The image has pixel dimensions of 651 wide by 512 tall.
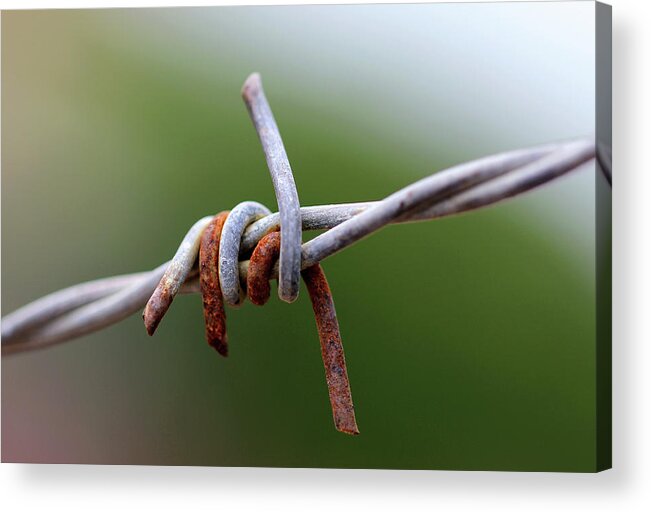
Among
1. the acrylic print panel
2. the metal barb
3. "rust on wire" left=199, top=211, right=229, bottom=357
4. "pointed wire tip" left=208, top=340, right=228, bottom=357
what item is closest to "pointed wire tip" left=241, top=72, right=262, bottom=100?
the metal barb

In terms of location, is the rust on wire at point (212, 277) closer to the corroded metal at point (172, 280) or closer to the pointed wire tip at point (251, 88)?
the corroded metal at point (172, 280)

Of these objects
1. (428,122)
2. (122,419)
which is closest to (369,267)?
(428,122)

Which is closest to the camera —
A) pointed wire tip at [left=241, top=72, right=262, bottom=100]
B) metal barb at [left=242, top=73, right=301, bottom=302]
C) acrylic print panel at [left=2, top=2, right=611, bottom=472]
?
metal barb at [left=242, top=73, right=301, bottom=302]

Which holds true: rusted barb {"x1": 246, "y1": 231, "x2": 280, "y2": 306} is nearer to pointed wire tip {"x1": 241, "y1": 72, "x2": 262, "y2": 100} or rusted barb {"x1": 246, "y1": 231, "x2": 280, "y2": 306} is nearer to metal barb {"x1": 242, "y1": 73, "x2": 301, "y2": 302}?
metal barb {"x1": 242, "y1": 73, "x2": 301, "y2": 302}

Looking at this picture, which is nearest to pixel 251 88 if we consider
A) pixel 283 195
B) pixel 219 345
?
pixel 283 195

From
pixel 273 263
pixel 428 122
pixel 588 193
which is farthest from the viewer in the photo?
pixel 428 122

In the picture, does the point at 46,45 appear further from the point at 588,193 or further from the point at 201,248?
the point at 588,193

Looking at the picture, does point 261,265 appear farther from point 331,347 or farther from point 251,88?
point 251,88
